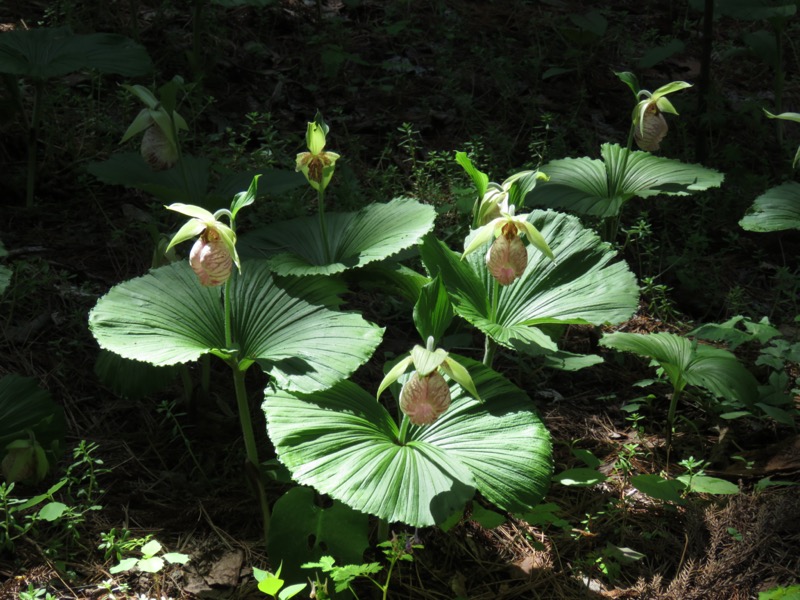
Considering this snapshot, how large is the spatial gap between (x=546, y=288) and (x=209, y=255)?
107 centimetres

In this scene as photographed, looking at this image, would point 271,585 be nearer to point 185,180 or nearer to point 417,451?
point 417,451

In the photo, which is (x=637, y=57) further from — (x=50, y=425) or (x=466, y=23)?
(x=50, y=425)

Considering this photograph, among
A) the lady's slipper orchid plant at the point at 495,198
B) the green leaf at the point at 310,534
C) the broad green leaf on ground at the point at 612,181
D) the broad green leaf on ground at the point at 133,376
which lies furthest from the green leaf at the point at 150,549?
the broad green leaf on ground at the point at 612,181

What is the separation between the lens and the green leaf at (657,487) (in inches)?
81.6

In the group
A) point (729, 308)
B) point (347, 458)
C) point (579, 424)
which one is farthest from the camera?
point (729, 308)

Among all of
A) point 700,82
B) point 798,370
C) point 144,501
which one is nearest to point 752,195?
point 700,82

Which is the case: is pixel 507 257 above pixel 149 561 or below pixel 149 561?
above

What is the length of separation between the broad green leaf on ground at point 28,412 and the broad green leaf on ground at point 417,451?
71 cm

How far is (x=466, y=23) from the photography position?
16.0 feet

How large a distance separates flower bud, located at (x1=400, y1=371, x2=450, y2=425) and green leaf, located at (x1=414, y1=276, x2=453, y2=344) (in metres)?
0.21

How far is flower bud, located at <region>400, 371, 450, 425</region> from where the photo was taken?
1696mm

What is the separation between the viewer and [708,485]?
2166mm

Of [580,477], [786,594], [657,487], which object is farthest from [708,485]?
[786,594]

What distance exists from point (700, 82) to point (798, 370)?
166 centimetres
